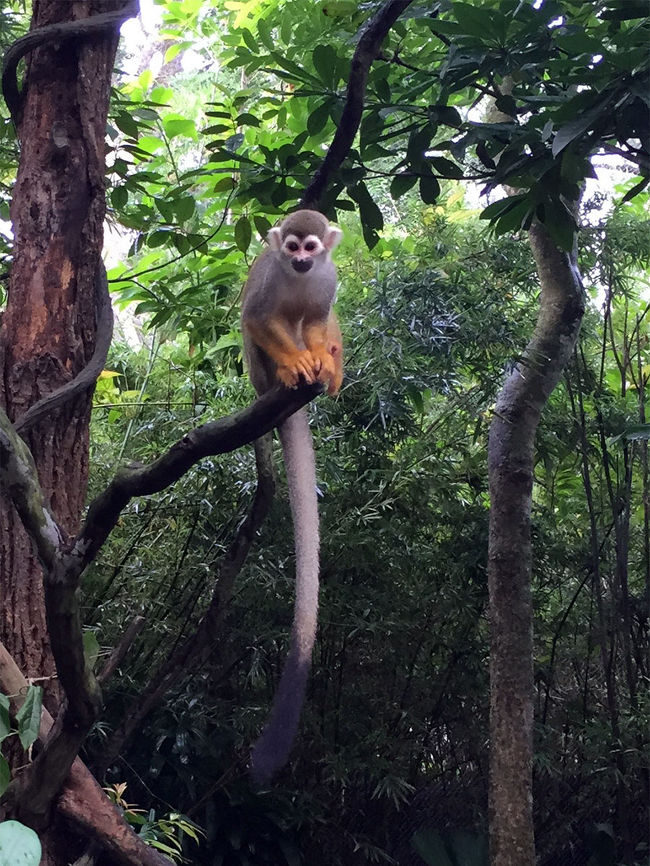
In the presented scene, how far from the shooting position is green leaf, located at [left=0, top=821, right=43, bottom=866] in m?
0.84

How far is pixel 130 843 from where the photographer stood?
4.50 ft

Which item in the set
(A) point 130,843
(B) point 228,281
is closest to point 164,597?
(B) point 228,281

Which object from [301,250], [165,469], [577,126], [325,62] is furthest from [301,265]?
[165,469]

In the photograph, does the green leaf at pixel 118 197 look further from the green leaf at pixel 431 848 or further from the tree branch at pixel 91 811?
the green leaf at pixel 431 848

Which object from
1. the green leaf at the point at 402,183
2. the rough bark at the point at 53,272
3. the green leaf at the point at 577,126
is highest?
the green leaf at the point at 402,183

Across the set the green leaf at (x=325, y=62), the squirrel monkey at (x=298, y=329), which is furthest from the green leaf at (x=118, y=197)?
the green leaf at (x=325, y=62)

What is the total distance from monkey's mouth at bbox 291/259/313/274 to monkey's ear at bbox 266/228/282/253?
2.4 inches

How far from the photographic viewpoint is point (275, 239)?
2.21 meters

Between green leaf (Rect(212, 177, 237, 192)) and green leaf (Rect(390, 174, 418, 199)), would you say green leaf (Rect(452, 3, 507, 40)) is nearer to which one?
green leaf (Rect(390, 174, 418, 199))

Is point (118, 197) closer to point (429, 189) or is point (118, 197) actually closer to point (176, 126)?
point (176, 126)

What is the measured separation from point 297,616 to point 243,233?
3.78 feet

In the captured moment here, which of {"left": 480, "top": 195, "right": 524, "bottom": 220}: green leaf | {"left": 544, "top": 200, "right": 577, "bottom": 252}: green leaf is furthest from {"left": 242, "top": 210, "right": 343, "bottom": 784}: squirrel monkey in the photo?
{"left": 544, "top": 200, "right": 577, "bottom": 252}: green leaf

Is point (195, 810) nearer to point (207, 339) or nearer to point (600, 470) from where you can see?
point (207, 339)

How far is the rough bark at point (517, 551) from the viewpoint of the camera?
257 cm
